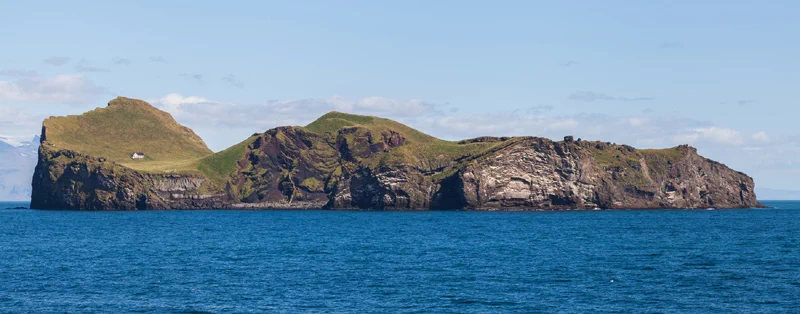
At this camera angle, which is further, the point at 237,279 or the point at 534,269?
the point at 534,269

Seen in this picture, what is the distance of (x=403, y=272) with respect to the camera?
3123 inches

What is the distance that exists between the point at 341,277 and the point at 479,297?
16297 millimetres

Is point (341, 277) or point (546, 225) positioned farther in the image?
point (546, 225)

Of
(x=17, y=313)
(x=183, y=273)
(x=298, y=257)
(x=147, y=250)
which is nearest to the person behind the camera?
(x=17, y=313)

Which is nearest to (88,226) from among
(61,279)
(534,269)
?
(61,279)

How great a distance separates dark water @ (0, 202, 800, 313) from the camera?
6088 centimetres

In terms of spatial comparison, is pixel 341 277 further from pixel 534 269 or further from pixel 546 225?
pixel 546 225

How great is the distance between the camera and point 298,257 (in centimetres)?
9394

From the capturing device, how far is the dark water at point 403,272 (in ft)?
200

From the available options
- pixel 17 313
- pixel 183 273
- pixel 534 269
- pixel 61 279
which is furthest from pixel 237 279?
pixel 534 269

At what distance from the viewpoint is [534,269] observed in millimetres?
81188

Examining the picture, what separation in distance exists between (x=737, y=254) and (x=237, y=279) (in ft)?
185

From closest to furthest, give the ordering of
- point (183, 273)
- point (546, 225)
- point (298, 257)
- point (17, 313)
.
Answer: point (17, 313) → point (183, 273) → point (298, 257) → point (546, 225)

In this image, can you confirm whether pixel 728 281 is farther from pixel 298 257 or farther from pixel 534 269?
pixel 298 257
